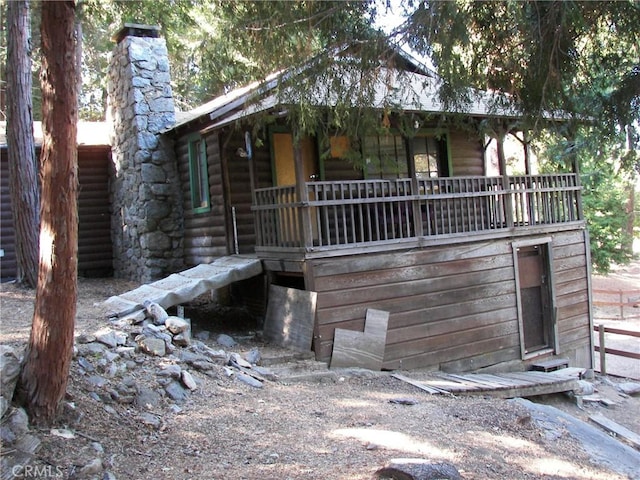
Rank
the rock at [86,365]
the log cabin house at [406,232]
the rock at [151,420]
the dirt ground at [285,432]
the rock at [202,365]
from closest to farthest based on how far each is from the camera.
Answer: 1. the dirt ground at [285,432]
2. the rock at [151,420]
3. the rock at [86,365]
4. the rock at [202,365]
5. the log cabin house at [406,232]

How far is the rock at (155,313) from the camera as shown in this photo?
8.02m

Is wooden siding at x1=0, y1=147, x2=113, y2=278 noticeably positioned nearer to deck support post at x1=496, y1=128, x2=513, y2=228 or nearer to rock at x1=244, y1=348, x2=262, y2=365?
rock at x1=244, y1=348, x2=262, y2=365

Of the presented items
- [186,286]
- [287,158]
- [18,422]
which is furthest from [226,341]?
[18,422]

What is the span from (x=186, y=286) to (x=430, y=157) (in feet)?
20.2

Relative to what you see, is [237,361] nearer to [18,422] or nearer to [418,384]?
[418,384]

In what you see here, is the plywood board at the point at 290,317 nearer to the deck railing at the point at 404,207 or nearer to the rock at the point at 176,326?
the deck railing at the point at 404,207

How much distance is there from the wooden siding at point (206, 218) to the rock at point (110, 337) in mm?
4051

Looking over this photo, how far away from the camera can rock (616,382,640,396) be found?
11695 mm

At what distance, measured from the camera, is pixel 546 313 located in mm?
11852

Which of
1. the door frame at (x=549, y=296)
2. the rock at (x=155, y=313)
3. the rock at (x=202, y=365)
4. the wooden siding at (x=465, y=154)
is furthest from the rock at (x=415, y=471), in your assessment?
the wooden siding at (x=465, y=154)

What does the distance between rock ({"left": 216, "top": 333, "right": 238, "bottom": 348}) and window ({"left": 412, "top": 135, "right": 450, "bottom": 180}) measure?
5.50 meters

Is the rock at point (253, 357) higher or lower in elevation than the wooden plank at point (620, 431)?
higher

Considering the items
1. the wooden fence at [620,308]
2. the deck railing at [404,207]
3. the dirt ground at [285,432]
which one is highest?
the deck railing at [404,207]

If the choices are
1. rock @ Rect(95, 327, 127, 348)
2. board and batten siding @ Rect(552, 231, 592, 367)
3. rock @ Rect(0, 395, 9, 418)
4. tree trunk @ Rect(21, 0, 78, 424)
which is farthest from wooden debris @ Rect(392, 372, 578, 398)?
rock @ Rect(0, 395, 9, 418)
